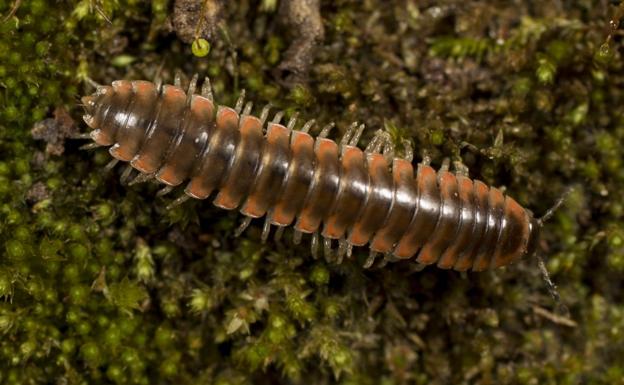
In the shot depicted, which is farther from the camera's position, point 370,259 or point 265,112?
point 370,259

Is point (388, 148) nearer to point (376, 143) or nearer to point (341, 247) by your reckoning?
point (376, 143)

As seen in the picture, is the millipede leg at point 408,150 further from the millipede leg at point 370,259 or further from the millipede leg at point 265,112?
the millipede leg at point 265,112

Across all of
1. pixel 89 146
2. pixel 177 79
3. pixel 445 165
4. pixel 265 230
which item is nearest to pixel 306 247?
pixel 265 230

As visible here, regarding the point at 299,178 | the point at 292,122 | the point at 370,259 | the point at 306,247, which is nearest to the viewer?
the point at 299,178

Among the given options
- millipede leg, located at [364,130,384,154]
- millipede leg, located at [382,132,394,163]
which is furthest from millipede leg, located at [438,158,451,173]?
millipede leg, located at [364,130,384,154]

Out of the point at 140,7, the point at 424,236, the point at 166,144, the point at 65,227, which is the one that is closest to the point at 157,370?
the point at 65,227

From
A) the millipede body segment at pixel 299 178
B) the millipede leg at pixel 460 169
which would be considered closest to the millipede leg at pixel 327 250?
the millipede body segment at pixel 299 178

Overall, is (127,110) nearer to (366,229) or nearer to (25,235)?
(25,235)
